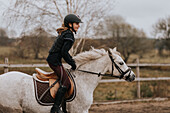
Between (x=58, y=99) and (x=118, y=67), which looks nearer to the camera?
(x=58, y=99)

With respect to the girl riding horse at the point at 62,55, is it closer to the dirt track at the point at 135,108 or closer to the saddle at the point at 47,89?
the saddle at the point at 47,89

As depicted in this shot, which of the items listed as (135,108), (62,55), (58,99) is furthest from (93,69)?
(135,108)

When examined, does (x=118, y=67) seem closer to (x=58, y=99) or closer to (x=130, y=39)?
(x=58, y=99)

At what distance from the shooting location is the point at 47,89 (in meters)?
3.62

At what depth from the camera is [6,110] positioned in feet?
11.8

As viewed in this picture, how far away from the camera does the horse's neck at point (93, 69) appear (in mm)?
4000

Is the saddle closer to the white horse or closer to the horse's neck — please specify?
the white horse

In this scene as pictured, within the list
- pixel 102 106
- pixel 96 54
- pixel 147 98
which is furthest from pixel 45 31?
pixel 147 98

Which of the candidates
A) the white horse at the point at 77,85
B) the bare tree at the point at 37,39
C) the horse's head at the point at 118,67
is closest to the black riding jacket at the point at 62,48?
the white horse at the point at 77,85

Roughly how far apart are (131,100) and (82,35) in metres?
3.69

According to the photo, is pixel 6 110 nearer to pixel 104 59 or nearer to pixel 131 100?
pixel 104 59

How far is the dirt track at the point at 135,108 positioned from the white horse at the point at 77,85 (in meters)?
3.93

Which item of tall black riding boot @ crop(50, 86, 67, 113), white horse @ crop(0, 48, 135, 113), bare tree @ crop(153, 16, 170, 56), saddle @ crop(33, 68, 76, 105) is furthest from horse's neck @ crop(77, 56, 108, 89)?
bare tree @ crop(153, 16, 170, 56)

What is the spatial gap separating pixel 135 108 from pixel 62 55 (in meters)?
5.54
